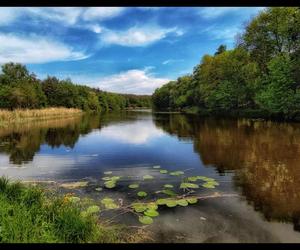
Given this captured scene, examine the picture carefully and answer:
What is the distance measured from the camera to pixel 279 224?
259 inches

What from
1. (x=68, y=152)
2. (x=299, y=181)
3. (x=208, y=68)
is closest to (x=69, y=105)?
(x=208, y=68)

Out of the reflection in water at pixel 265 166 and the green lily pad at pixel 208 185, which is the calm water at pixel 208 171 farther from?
the green lily pad at pixel 208 185

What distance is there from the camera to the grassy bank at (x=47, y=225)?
16.2 feet

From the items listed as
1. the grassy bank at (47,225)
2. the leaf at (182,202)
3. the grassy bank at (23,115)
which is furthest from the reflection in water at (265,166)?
the grassy bank at (23,115)

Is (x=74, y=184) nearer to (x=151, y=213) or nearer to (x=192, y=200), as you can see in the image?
(x=151, y=213)

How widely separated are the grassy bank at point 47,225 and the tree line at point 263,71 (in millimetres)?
25576

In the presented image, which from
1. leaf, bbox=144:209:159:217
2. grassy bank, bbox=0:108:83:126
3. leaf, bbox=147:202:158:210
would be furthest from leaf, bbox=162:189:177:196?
grassy bank, bbox=0:108:83:126

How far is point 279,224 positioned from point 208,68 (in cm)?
5110

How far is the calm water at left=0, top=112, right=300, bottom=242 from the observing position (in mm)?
6398

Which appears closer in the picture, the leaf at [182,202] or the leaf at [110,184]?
the leaf at [182,202]

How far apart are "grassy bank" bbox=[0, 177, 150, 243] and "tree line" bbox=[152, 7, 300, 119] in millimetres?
25576

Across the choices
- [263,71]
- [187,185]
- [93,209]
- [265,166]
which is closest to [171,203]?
[187,185]
